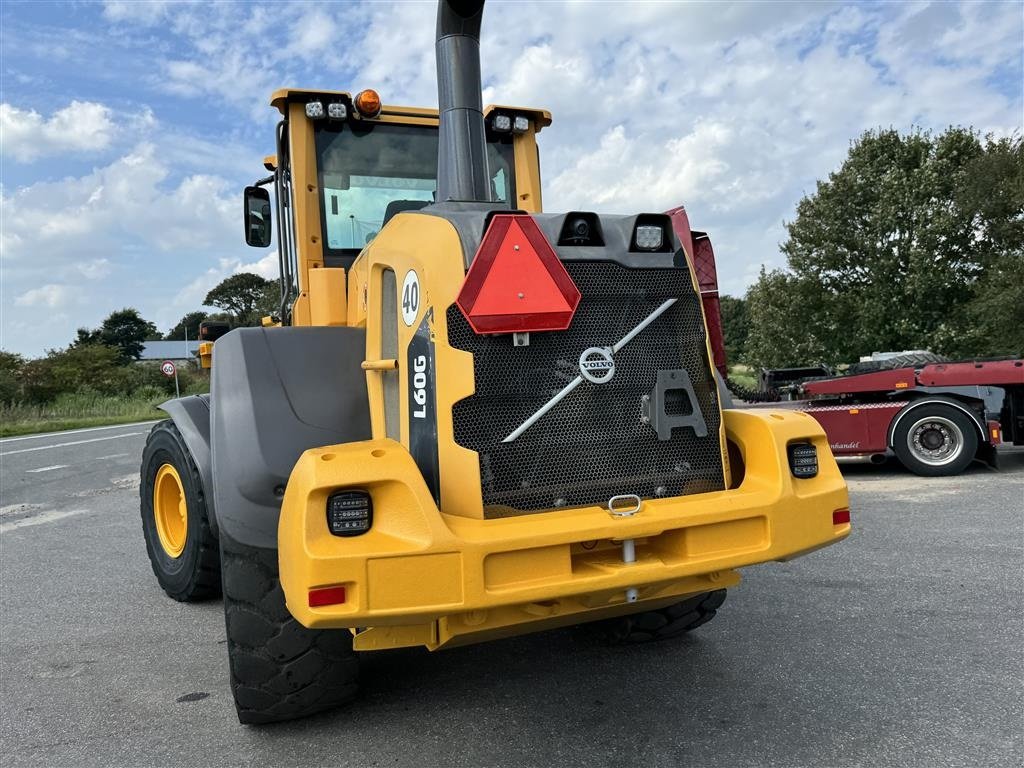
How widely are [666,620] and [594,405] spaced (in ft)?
4.79

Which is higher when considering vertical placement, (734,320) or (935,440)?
(734,320)

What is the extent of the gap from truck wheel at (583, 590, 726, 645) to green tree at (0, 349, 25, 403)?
96.4 feet

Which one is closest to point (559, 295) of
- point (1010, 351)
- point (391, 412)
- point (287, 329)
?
point (391, 412)

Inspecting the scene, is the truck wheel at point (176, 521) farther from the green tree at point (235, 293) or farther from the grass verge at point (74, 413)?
the green tree at point (235, 293)

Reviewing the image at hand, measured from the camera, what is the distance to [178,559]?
4.86 m

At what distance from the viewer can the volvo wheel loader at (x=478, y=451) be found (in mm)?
2377

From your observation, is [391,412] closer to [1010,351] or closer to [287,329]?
[287,329]

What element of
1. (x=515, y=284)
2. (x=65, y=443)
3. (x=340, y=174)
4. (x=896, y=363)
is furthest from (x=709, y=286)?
(x=65, y=443)

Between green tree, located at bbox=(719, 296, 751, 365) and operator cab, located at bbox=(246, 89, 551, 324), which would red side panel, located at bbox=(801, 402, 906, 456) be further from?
green tree, located at bbox=(719, 296, 751, 365)

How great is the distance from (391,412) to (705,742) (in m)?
1.70

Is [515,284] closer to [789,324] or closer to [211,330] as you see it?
[211,330]

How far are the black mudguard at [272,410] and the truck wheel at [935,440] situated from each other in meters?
7.43

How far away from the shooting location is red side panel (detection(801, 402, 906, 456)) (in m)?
8.80

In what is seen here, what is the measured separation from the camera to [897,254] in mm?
22609
